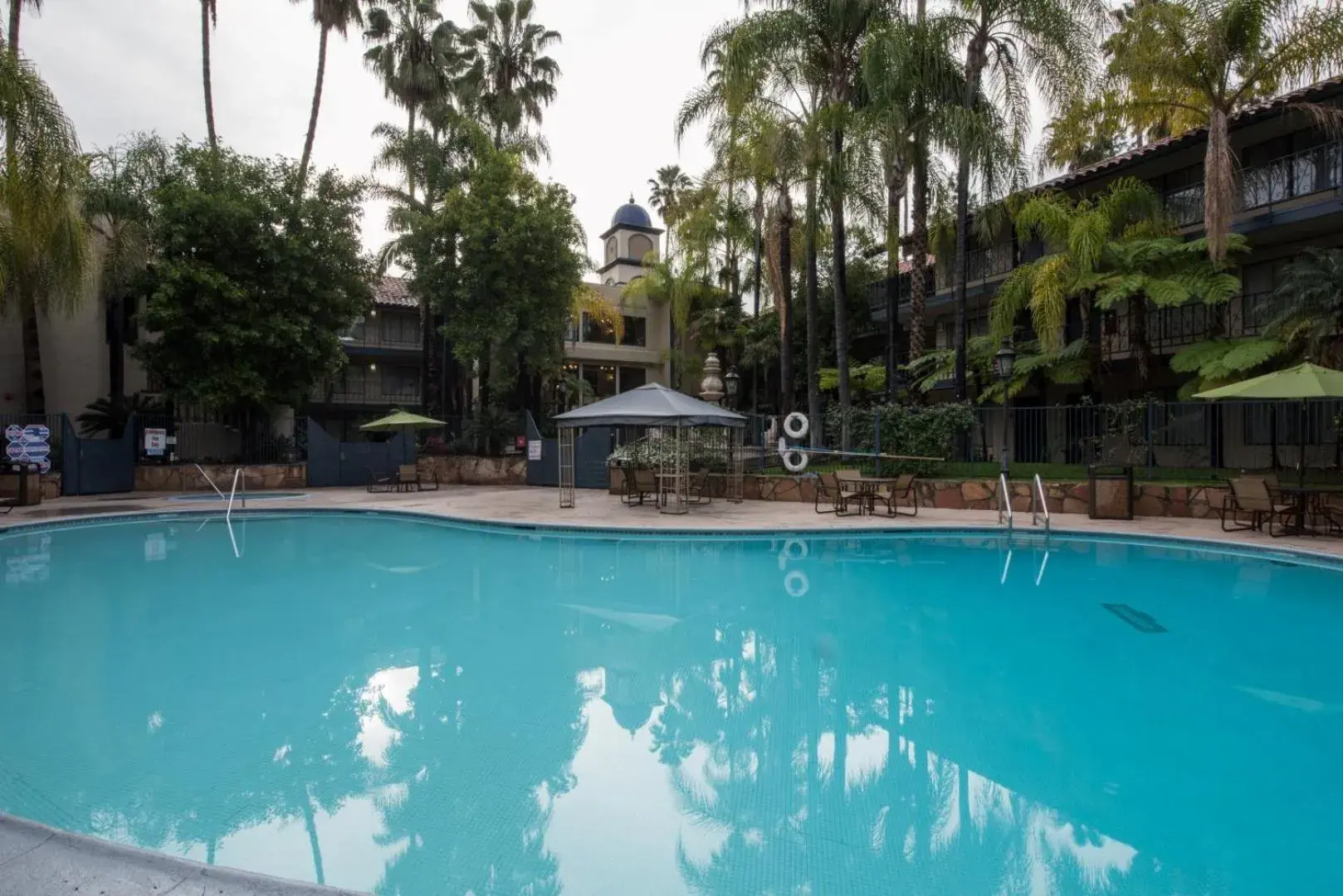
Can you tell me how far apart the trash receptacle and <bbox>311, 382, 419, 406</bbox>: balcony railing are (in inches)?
1064

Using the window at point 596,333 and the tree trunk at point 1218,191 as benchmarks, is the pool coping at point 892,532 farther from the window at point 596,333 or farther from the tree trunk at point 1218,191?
the window at point 596,333

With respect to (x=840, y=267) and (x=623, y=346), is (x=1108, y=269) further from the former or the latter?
(x=623, y=346)

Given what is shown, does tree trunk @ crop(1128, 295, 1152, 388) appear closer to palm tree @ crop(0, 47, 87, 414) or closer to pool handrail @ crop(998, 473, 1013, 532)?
pool handrail @ crop(998, 473, 1013, 532)

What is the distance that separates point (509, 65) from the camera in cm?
2562

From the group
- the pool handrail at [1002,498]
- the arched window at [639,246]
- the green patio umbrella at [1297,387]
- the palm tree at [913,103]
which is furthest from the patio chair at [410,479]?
the arched window at [639,246]

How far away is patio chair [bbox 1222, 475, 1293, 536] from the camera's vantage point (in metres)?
11.5

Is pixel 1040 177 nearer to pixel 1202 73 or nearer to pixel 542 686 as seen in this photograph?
pixel 1202 73

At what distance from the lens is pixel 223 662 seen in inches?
230

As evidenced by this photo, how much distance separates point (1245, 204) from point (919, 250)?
759 centimetres

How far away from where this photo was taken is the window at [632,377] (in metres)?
35.9

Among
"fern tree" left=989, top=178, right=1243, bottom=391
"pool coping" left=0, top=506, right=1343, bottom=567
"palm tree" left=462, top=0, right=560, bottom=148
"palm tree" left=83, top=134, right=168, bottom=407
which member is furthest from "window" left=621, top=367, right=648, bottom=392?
"pool coping" left=0, top=506, right=1343, bottom=567

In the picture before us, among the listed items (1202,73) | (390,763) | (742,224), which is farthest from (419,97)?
(390,763)

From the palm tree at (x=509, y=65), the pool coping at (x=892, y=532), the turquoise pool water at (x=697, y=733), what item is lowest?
the turquoise pool water at (x=697, y=733)

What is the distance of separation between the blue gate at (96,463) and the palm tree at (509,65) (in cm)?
1507
